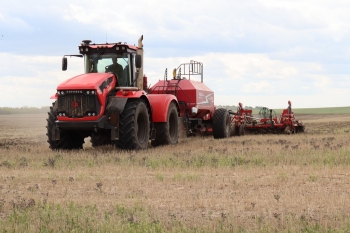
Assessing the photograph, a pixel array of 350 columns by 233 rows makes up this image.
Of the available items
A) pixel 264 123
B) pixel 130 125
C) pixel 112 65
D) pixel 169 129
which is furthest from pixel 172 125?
pixel 264 123

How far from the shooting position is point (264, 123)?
22703mm

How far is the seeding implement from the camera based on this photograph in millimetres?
22438

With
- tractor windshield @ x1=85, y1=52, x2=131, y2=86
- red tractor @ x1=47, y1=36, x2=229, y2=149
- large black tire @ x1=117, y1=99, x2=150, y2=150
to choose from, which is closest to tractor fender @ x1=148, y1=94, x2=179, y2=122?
red tractor @ x1=47, y1=36, x2=229, y2=149

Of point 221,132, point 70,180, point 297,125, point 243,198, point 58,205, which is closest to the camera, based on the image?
point 58,205

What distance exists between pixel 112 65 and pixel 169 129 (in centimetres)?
314

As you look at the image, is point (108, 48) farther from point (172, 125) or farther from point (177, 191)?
point (177, 191)

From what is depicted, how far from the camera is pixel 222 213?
693 centimetres

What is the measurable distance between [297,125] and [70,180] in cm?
1468

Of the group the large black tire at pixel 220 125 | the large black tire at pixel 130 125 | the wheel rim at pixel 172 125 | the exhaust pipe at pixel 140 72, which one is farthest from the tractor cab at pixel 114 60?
the large black tire at pixel 220 125

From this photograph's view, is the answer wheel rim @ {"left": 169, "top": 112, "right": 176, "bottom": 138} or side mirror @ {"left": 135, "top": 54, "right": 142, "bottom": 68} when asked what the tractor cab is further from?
wheel rim @ {"left": 169, "top": 112, "right": 176, "bottom": 138}

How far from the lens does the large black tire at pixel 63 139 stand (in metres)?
14.9

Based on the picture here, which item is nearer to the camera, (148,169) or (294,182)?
(294,182)

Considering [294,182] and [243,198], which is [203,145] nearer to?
[294,182]

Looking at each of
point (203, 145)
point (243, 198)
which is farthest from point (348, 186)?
point (203, 145)
